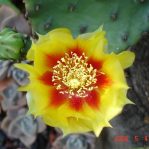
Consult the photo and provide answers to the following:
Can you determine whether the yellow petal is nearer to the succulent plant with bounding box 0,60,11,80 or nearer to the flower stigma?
the flower stigma

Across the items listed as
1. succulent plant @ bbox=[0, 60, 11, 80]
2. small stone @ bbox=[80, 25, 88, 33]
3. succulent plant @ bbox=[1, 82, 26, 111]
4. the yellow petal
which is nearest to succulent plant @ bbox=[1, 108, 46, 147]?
succulent plant @ bbox=[1, 82, 26, 111]

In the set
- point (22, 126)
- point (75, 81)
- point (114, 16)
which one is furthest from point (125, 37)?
point (22, 126)

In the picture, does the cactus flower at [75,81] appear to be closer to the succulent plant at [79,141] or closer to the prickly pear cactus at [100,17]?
the prickly pear cactus at [100,17]

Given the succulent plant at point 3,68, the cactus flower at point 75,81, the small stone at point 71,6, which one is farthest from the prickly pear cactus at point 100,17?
the succulent plant at point 3,68

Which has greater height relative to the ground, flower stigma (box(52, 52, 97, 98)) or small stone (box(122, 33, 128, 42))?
small stone (box(122, 33, 128, 42))

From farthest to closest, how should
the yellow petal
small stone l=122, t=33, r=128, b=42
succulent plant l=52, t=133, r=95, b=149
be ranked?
succulent plant l=52, t=133, r=95, b=149
small stone l=122, t=33, r=128, b=42
the yellow petal

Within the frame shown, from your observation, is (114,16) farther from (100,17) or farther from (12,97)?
(12,97)
